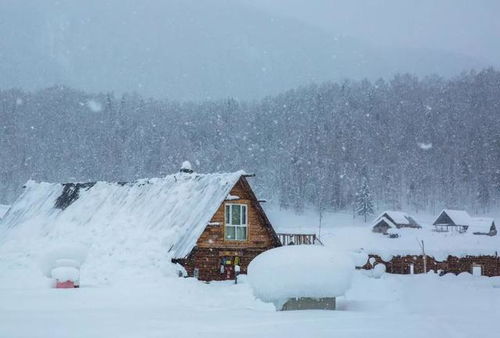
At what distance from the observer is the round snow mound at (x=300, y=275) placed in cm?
1811

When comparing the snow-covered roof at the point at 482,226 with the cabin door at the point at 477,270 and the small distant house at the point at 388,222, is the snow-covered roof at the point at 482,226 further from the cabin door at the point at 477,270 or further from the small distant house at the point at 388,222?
the cabin door at the point at 477,270

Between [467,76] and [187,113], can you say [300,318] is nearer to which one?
[187,113]

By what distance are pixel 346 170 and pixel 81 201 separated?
9838 centimetres

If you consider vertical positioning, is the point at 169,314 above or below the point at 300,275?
below

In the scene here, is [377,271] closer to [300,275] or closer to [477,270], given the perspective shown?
[477,270]

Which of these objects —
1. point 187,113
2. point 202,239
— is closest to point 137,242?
point 202,239

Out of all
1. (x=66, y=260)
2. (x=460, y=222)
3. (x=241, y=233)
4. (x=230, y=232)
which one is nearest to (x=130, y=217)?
(x=230, y=232)

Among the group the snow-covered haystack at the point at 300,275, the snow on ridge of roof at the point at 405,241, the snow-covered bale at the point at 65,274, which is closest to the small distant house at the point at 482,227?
the snow on ridge of roof at the point at 405,241

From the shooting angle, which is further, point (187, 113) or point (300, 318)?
point (187, 113)

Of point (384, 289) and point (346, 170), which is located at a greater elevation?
point (346, 170)

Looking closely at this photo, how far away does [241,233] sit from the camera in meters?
35.4

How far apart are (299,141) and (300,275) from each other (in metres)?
126

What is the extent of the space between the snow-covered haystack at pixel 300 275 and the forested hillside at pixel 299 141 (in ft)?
336

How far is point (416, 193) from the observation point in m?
130
